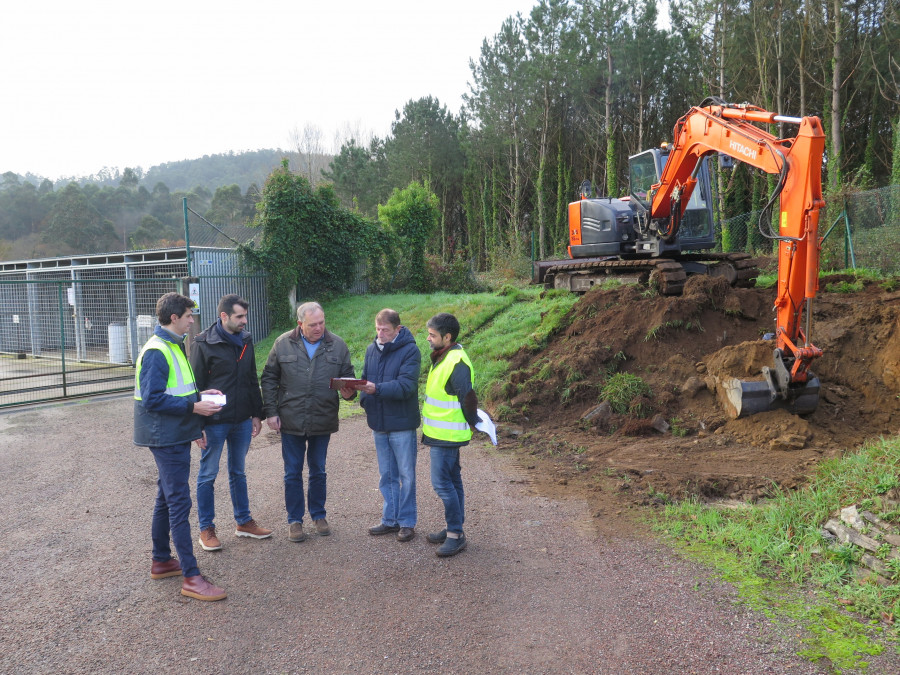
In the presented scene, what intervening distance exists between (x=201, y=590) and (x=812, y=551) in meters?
4.33

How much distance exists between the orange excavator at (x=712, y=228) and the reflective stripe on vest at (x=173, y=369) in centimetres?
606

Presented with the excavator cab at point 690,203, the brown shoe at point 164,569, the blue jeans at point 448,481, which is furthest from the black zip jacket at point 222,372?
the excavator cab at point 690,203

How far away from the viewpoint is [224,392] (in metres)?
5.04

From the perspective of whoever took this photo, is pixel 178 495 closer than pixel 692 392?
Yes

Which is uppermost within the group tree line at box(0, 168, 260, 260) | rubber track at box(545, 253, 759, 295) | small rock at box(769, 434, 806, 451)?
tree line at box(0, 168, 260, 260)

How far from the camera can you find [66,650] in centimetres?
366

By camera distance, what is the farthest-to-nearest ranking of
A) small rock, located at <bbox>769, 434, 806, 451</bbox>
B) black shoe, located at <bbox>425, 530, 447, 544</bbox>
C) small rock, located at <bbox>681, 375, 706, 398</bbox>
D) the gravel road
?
1. small rock, located at <bbox>681, 375, 706, 398</bbox>
2. small rock, located at <bbox>769, 434, 806, 451</bbox>
3. black shoe, located at <bbox>425, 530, 447, 544</bbox>
4. the gravel road

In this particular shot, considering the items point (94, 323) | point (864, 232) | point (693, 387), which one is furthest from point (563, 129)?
point (693, 387)

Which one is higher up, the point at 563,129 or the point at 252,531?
the point at 563,129

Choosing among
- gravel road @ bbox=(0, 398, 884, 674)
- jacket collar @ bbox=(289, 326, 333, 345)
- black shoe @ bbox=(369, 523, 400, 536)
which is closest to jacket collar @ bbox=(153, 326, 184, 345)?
jacket collar @ bbox=(289, 326, 333, 345)

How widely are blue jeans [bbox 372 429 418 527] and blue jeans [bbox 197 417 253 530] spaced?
45.0 inches

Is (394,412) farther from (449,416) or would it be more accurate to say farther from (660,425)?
(660,425)

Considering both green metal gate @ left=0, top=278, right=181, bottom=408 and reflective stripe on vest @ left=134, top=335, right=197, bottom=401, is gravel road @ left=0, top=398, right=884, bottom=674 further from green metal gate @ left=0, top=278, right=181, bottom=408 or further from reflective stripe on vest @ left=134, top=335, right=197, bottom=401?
green metal gate @ left=0, top=278, right=181, bottom=408

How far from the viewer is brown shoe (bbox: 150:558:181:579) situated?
4.53 m
